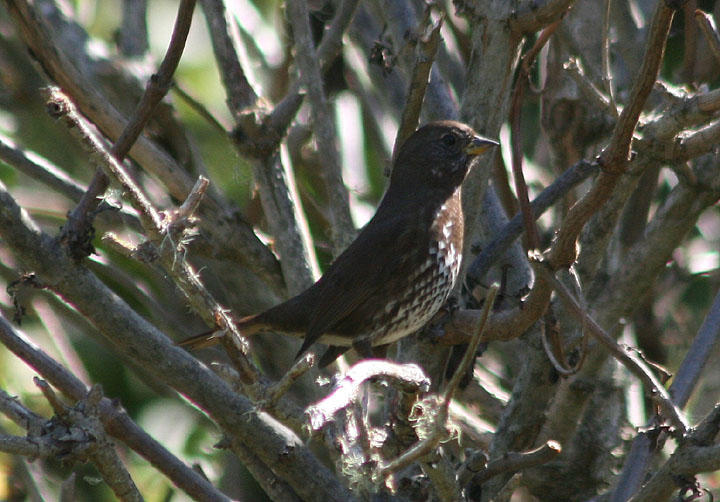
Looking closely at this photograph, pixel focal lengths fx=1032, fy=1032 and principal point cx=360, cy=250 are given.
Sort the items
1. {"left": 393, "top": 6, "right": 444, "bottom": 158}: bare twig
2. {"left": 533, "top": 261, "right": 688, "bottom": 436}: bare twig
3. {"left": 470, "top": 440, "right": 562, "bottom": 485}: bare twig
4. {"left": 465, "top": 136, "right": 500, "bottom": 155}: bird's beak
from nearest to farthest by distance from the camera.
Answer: {"left": 533, "top": 261, "right": 688, "bottom": 436}: bare twig
{"left": 470, "top": 440, "right": 562, "bottom": 485}: bare twig
{"left": 393, "top": 6, "right": 444, "bottom": 158}: bare twig
{"left": 465, "top": 136, "right": 500, "bottom": 155}: bird's beak

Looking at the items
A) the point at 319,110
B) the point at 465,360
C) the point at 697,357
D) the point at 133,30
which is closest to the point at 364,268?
the point at 319,110

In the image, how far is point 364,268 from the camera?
14.4ft

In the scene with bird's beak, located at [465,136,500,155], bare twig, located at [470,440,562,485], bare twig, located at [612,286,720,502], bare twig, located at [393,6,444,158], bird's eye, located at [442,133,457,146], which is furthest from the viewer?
bird's eye, located at [442,133,457,146]

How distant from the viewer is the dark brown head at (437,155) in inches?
158

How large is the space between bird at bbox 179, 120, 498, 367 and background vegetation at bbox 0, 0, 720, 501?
0.12 meters

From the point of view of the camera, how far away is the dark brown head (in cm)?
402

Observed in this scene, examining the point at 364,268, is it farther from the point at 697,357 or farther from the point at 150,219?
the point at 150,219

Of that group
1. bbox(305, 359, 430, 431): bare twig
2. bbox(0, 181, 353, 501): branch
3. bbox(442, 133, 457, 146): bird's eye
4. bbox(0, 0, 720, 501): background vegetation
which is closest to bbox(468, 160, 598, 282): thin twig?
bbox(0, 0, 720, 501): background vegetation

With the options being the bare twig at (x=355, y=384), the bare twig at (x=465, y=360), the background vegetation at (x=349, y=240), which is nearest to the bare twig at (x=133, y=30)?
the background vegetation at (x=349, y=240)

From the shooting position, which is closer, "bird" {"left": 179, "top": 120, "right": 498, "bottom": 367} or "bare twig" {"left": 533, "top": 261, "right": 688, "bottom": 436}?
"bare twig" {"left": 533, "top": 261, "right": 688, "bottom": 436}

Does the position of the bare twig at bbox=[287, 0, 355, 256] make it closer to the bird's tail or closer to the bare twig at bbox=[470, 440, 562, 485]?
the bird's tail

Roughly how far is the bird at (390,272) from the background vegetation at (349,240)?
0.39 feet

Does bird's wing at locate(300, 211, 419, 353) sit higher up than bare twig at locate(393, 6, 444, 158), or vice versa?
bare twig at locate(393, 6, 444, 158)

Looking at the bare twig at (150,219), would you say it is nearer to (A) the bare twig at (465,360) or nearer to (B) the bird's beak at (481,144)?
(A) the bare twig at (465,360)
